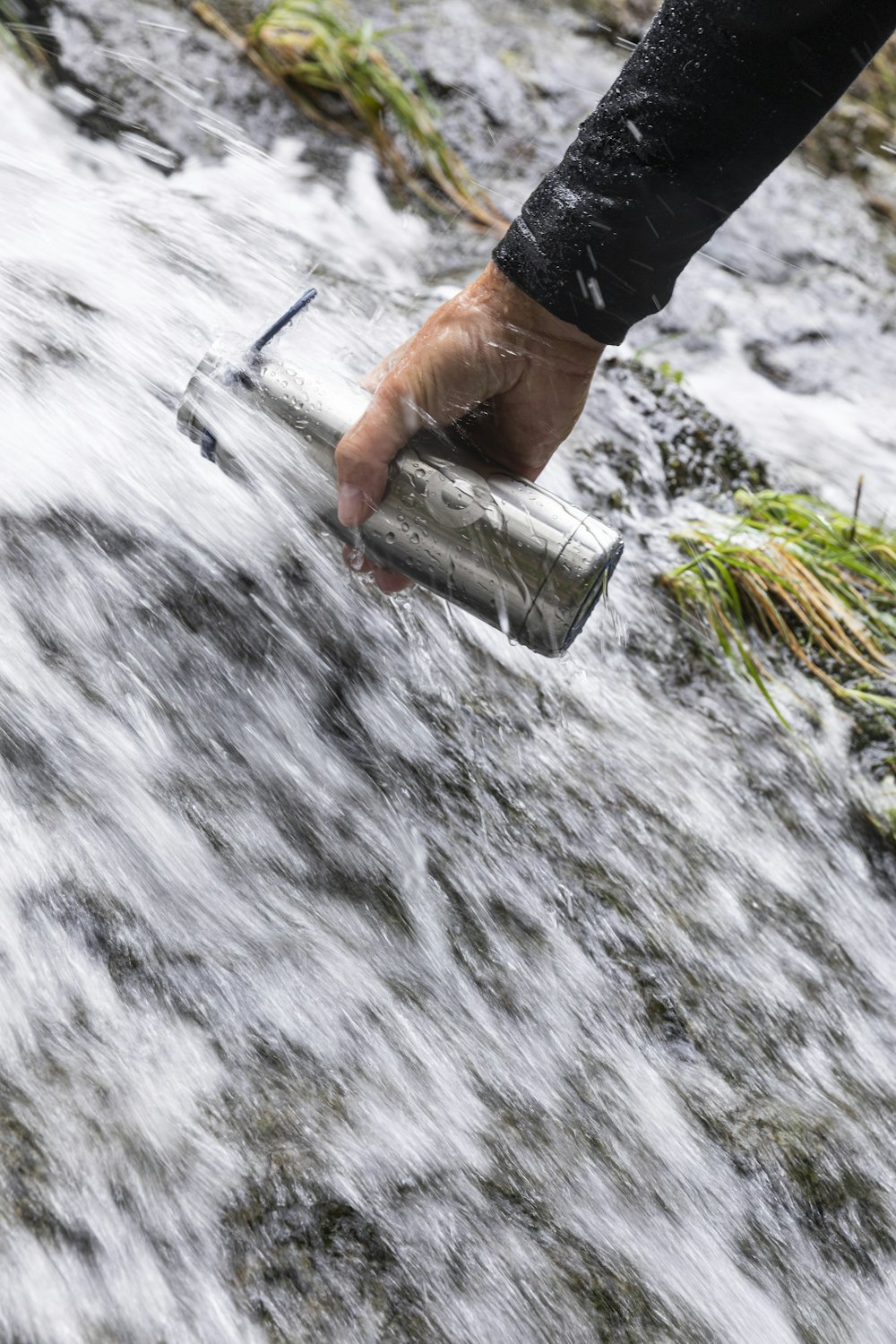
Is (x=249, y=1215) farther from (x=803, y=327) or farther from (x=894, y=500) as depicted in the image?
(x=803, y=327)

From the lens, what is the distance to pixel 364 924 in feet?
6.51

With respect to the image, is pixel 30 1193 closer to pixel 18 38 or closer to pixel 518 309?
pixel 518 309

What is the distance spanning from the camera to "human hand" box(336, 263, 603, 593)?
78.7 inches

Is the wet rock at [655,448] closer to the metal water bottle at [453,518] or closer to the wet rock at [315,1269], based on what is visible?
the metal water bottle at [453,518]

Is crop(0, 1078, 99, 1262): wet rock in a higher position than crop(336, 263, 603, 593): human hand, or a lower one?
lower

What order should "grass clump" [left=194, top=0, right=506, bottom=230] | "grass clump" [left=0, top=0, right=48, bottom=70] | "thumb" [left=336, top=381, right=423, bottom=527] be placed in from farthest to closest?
1. "grass clump" [left=194, top=0, right=506, bottom=230]
2. "grass clump" [left=0, top=0, right=48, bottom=70]
3. "thumb" [left=336, top=381, right=423, bottom=527]

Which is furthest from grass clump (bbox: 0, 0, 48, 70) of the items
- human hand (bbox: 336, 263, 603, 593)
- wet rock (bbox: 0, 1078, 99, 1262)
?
wet rock (bbox: 0, 1078, 99, 1262)

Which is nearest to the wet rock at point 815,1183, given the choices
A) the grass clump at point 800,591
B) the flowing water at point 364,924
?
the flowing water at point 364,924

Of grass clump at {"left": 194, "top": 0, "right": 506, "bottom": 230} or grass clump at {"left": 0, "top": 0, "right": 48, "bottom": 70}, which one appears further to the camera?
grass clump at {"left": 194, "top": 0, "right": 506, "bottom": 230}

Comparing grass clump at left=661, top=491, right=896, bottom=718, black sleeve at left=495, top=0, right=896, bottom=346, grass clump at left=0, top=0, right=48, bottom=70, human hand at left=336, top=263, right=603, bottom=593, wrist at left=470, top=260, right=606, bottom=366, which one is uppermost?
black sleeve at left=495, top=0, right=896, bottom=346

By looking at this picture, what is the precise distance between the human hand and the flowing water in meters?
0.28

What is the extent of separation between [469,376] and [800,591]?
1612 millimetres

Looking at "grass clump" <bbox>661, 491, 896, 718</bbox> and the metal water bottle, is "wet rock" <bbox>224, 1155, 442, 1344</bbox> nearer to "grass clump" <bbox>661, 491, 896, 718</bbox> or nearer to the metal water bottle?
the metal water bottle

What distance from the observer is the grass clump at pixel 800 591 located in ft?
10.5
